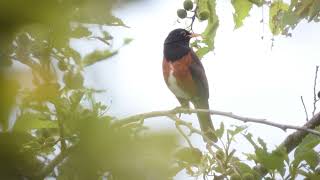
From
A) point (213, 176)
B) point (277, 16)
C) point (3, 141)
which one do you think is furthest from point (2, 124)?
point (277, 16)

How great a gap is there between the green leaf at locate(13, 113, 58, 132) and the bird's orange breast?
12.3 ft

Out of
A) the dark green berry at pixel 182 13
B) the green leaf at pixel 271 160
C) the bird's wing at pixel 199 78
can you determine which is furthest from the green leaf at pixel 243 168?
the bird's wing at pixel 199 78

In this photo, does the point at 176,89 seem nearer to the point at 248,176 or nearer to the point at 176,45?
the point at 176,45

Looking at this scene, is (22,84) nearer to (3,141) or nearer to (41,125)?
(3,141)

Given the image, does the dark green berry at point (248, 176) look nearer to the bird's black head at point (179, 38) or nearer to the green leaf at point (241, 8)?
the green leaf at point (241, 8)

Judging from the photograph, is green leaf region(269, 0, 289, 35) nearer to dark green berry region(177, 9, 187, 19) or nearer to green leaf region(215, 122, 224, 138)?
dark green berry region(177, 9, 187, 19)

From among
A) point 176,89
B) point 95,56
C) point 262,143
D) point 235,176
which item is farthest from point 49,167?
point 176,89

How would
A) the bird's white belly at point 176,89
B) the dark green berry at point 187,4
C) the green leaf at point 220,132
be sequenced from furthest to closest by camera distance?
the bird's white belly at point 176,89 → the dark green berry at point 187,4 → the green leaf at point 220,132

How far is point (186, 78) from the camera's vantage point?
16.3 ft

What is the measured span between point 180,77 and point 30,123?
13.7ft

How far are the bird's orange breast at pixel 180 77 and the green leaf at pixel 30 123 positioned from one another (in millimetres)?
3764

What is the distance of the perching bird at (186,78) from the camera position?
4.88m

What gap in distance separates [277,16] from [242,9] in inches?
19.2

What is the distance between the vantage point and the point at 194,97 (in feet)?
16.2
